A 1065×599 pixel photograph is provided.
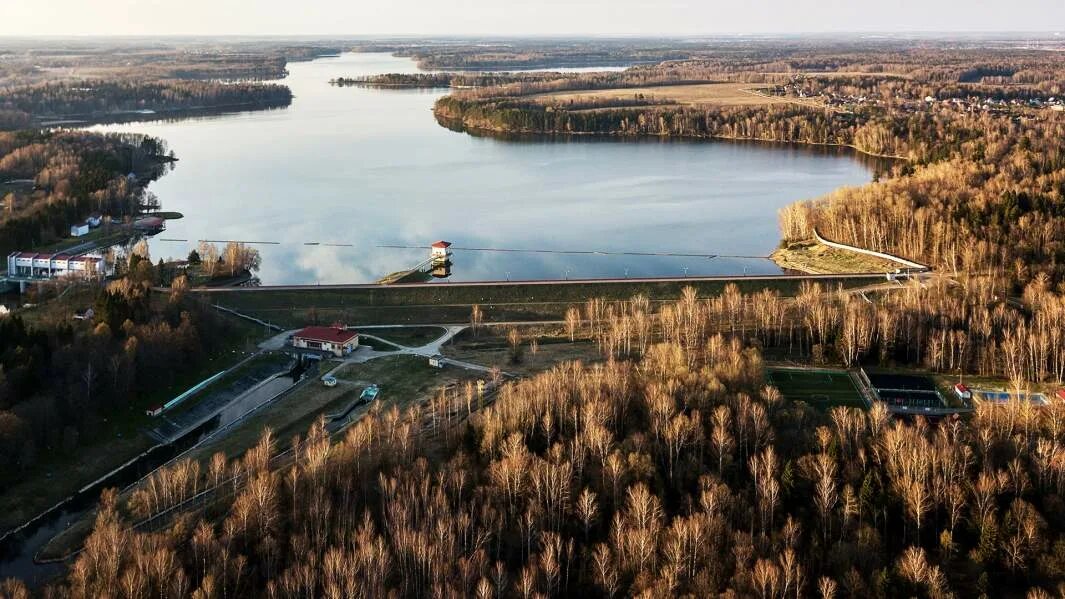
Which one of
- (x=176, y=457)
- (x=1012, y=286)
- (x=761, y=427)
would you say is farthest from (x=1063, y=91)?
(x=176, y=457)

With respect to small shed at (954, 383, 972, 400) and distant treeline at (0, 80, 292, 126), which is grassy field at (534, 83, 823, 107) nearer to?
distant treeline at (0, 80, 292, 126)

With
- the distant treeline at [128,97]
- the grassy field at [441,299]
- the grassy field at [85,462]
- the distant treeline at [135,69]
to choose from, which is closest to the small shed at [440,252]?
the grassy field at [441,299]

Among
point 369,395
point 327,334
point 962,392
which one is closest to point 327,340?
point 327,334

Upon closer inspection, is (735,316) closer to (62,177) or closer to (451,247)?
(451,247)

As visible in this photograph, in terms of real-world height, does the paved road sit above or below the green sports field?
above

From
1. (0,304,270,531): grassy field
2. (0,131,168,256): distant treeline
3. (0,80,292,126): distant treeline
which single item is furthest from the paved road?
(0,80,292,126): distant treeline

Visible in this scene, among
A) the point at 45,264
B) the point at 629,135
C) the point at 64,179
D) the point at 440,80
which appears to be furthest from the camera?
the point at 440,80

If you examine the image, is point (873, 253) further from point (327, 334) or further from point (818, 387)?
point (327, 334)
